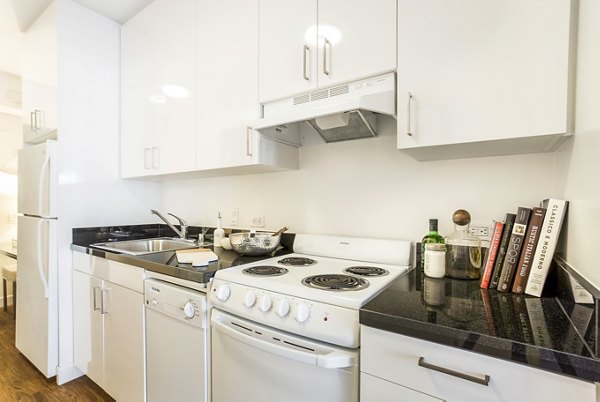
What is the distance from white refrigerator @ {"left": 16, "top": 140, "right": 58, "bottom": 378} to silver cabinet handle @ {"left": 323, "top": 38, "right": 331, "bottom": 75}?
1.85 meters

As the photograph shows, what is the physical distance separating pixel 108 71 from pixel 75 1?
0.45 meters

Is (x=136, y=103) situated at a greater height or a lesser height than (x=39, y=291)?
greater

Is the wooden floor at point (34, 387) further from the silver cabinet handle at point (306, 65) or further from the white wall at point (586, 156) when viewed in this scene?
the white wall at point (586, 156)

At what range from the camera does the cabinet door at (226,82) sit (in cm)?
151

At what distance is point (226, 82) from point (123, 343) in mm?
1509

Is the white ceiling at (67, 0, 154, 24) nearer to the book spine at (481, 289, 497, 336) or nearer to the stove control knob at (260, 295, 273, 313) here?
the stove control knob at (260, 295, 273, 313)

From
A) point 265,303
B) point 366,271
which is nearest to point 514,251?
point 366,271

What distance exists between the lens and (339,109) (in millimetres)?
1148

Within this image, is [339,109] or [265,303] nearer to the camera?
[265,303]

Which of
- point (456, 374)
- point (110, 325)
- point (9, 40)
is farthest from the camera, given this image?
point (9, 40)

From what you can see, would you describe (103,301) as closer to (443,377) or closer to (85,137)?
(85,137)

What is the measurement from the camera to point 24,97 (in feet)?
7.73

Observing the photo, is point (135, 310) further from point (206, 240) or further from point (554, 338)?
point (554, 338)

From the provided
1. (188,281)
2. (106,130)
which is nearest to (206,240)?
(188,281)
